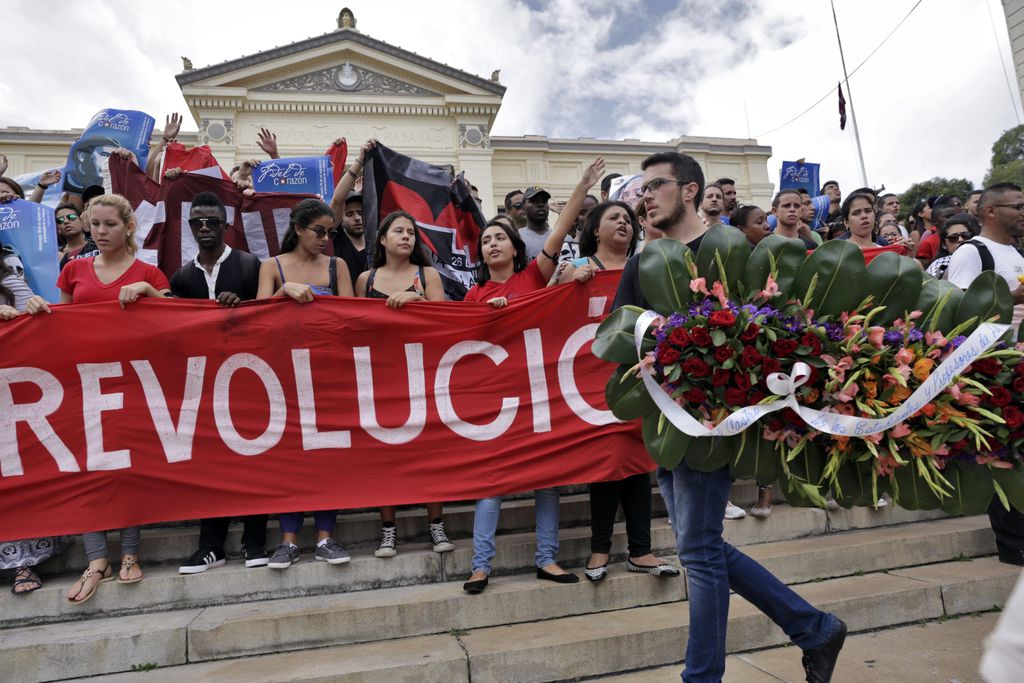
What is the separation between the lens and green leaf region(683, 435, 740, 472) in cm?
238

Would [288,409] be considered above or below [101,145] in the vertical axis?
below

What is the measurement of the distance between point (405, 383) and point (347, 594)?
126cm

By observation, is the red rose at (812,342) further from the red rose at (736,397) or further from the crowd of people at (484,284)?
the crowd of people at (484,284)

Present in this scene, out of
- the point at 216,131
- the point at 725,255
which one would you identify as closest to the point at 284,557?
the point at 725,255

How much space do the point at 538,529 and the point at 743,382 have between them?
188 cm

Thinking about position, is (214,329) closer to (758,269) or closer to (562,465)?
(562,465)

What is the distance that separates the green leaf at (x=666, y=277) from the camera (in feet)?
8.09

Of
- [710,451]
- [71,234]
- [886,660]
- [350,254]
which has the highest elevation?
[71,234]

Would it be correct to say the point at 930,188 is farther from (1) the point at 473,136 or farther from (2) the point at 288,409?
(2) the point at 288,409

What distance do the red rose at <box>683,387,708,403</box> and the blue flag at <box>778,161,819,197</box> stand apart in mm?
6817

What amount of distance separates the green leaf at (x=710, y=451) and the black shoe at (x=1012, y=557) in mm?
2963

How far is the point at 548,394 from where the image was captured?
4168 mm

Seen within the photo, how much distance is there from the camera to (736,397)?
232 cm

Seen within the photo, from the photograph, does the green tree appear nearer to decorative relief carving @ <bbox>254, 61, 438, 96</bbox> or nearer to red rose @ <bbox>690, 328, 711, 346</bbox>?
decorative relief carving @ <bbox>254, 61, 438, 96</bbox>
